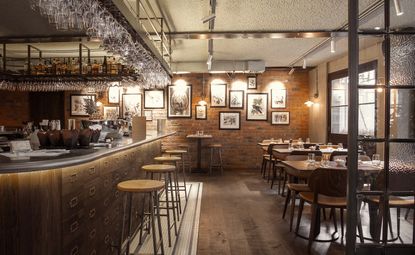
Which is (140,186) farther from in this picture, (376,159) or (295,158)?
(295,158)

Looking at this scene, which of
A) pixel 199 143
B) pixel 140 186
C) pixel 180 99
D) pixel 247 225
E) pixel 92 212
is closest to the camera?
pixel 92 212

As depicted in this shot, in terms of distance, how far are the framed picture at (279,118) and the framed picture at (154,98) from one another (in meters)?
3.19

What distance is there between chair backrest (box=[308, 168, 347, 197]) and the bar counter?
202 centimetres

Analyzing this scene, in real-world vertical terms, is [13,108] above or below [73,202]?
above

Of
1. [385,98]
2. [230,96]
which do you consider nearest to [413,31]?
[385,98]

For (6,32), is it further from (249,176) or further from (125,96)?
(249,176)

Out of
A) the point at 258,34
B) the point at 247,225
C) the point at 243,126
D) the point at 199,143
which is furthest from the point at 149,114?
the point at 247,225

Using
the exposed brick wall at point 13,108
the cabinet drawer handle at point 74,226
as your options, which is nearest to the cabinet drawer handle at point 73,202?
the cabinet drawer handle at point 74,226

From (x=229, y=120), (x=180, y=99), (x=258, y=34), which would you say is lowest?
(x=229, y=120)

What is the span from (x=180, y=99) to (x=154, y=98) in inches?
29.5

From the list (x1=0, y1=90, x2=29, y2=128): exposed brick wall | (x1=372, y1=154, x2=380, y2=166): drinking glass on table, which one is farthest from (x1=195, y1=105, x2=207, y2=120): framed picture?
(x1=372, y1=154, x2=380, y2=166): drinking glass on table

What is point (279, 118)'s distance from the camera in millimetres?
9391

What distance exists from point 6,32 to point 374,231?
6.54 meters

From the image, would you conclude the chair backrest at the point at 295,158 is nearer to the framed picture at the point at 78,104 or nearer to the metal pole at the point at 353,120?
the metal pole at the point at 353,120
